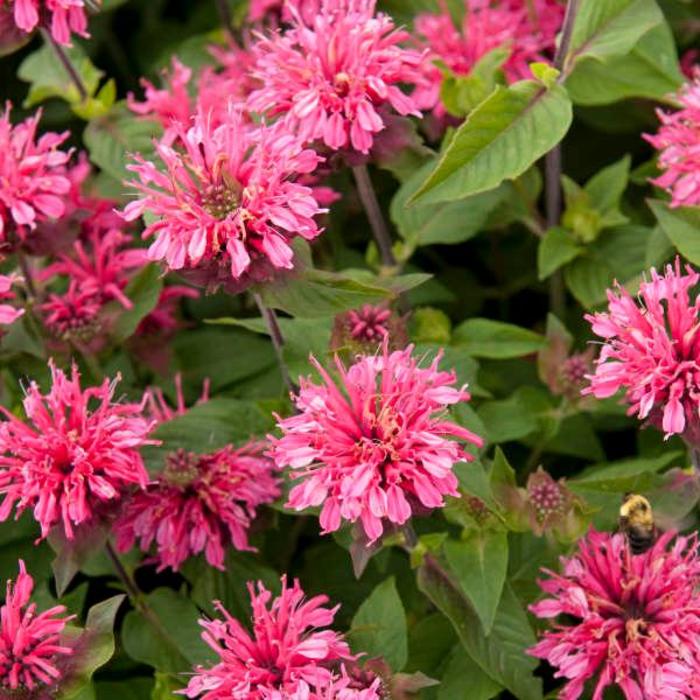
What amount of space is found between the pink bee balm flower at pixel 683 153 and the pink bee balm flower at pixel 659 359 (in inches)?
8.1

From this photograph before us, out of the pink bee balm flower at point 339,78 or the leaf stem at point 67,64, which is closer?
the pink bee balm flower at point 339,78

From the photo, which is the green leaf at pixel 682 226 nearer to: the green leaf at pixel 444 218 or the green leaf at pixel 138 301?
the green leaf at pixel 444 218

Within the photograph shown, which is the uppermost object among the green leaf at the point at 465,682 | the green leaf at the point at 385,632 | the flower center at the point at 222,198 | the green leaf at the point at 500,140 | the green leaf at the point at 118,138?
the flower center at the point at 222,198

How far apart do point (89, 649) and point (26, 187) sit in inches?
20.0

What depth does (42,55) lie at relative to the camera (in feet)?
5.58

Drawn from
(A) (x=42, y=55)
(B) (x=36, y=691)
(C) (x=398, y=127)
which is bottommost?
(B) (x=36, y=691)

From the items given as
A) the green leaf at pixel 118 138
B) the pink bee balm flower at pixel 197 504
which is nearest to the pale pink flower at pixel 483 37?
the green leaf at pixel 118 138

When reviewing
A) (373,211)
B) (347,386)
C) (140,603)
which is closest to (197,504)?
(140,603)

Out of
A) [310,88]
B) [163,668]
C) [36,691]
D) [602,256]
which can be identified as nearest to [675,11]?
[602,256]

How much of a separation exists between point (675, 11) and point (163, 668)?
1.20m

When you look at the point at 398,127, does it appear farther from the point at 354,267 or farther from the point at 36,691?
the point at 36,691

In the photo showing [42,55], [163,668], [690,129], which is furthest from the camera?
[42,55]

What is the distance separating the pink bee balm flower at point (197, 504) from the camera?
48.3 inches

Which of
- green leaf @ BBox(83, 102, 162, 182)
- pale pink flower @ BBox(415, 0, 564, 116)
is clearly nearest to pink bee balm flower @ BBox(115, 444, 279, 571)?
green leaf @ BBox(83, 102, 162, 182)
